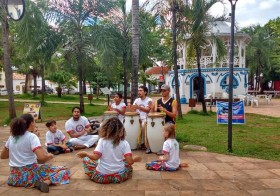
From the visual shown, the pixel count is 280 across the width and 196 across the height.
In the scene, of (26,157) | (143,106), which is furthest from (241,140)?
(26,157)

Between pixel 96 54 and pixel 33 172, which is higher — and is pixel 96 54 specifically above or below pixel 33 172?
above

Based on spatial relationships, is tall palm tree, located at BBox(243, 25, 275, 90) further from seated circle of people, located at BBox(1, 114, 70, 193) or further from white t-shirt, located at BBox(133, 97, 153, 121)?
seated circle of people, located at BBox(1, 114, 70, 193)

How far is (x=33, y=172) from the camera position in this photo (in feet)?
A: 14.6

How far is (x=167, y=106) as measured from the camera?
688 cm

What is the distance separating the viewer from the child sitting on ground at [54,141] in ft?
22.2

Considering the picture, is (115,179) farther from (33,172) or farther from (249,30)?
(249,30)

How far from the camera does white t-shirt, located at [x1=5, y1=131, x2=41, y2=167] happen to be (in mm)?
4289

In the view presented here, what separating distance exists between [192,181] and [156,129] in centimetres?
210

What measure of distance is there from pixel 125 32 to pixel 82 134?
1045cm

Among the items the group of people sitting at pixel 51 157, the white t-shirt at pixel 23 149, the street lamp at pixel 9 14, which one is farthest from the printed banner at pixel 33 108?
the white t-shirt at pixel 23 149

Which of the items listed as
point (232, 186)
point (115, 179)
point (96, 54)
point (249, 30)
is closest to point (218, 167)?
point (232, 186)

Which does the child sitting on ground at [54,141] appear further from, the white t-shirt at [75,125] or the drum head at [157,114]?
the drum head at [157,114]

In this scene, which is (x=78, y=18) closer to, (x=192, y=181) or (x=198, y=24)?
(x=198, y=24)

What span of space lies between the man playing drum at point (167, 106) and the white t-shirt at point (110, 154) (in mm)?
2326
